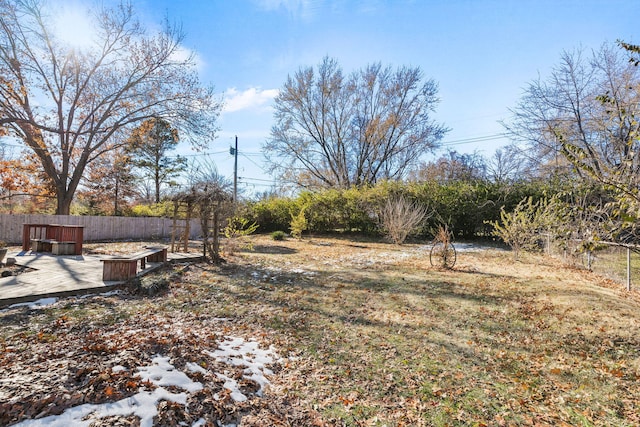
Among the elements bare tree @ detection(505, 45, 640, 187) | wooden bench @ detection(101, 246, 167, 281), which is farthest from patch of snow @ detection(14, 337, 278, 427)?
bare tree @ detection(505, 45, 640, 187)

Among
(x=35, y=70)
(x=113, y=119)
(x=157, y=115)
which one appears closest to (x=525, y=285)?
(x=157, y=115)

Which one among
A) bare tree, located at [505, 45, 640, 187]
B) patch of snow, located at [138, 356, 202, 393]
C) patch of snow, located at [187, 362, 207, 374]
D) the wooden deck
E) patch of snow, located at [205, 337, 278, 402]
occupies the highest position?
bare tree, located at [505, 45, 640, 187]

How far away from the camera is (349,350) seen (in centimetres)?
374

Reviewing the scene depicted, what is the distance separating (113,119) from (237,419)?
17.1 m

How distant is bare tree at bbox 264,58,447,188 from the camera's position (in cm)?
2248

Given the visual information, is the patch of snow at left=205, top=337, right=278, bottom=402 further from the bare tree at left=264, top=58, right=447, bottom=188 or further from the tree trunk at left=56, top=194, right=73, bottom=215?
the bare tree at left=264, top=58, right=447, bottom=188

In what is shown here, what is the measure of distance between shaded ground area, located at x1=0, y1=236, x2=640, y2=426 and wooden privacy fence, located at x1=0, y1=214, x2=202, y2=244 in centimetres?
577

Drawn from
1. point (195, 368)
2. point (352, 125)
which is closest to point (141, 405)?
point (195, 368)

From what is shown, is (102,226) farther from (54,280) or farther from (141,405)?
(141,405)

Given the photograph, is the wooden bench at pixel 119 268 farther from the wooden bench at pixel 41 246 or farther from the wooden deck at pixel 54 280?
the wooden bench at pixel 41 246

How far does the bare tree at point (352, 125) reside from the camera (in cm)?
2248

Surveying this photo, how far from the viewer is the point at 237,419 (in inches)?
88.8

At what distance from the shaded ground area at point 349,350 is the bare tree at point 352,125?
59.3ft

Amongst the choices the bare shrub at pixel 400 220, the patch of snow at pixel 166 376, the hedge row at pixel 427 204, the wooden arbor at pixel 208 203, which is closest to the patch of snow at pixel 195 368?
the patch of snow at pixel 166 376
